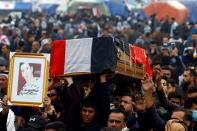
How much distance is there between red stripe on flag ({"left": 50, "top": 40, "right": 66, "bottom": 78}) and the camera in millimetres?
7289

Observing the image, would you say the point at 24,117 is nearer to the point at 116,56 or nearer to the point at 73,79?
the point at 73,79

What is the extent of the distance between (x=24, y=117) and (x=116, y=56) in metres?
1.37

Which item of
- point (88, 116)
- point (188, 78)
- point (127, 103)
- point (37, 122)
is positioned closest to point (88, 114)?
point (88, 116)

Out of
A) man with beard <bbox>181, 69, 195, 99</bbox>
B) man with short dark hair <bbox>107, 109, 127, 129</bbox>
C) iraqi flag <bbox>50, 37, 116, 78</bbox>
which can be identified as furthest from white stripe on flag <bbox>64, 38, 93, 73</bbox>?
man with beard <bbox>181, 69, 195, 99</bbox>

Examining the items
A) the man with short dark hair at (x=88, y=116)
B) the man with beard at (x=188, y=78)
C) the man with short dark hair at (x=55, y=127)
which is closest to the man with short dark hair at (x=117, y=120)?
the man with short dark hair at (x=88, y=116)

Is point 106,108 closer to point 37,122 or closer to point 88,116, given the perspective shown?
point 88,116

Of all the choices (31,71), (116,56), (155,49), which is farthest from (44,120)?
(155,49)

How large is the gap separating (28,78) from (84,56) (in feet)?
2.03

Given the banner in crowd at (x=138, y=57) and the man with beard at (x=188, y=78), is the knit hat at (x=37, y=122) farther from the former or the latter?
the man with beard at (x=188, y=78)

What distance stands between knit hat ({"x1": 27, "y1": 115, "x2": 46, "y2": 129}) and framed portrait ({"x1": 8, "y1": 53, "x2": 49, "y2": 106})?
141 mm

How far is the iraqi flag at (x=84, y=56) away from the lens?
7.07 m

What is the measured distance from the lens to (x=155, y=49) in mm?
14352

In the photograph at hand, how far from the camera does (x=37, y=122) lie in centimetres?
702

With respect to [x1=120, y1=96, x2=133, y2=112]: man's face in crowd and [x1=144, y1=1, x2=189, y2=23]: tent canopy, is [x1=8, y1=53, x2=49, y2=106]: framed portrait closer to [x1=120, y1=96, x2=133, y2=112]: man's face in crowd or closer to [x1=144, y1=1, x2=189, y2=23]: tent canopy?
[x1=120, y1=96, x2=133, y2=112]: man's face in crowd
